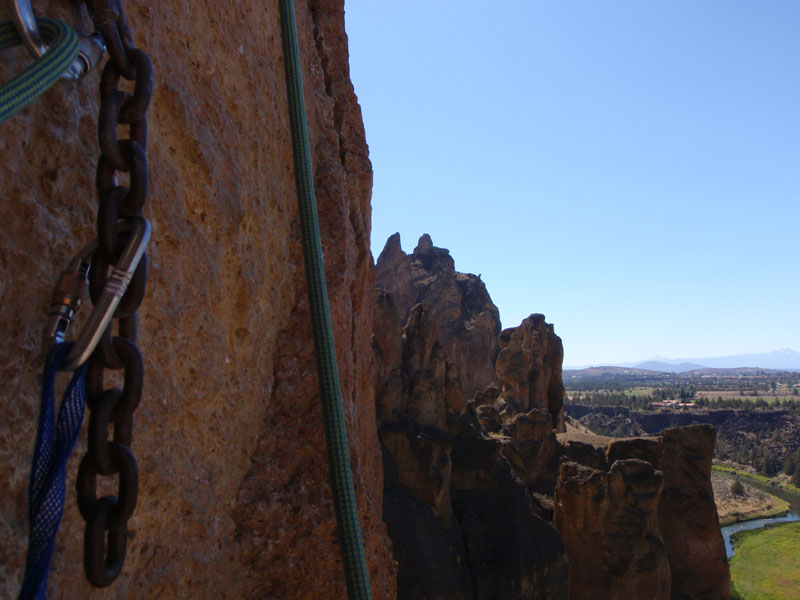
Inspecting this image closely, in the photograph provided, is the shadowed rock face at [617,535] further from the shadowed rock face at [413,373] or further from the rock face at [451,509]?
the shadowed rock face at [413,373]

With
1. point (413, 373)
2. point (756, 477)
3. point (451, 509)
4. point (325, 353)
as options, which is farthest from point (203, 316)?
point (756, 477)

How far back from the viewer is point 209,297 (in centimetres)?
240

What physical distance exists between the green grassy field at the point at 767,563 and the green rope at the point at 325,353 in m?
32.9

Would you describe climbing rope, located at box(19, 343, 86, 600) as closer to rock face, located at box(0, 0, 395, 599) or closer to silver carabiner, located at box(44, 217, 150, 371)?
silver carabiner, located at box(44, 217, 150, 371)

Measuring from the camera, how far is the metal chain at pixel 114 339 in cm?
89

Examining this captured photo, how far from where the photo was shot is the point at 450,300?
182 ft

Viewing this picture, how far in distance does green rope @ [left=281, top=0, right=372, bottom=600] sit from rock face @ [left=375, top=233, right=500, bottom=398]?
43970 mm

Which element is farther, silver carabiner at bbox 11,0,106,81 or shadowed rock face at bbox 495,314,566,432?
shadowed rock face at bbox 495,314,566,432

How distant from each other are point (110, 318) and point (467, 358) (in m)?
51.0

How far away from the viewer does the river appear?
41369 mm

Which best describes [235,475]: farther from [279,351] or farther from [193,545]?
[279,351]

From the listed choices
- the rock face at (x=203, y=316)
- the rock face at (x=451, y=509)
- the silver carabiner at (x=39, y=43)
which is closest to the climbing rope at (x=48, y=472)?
the rock face at (x=203, y=316)

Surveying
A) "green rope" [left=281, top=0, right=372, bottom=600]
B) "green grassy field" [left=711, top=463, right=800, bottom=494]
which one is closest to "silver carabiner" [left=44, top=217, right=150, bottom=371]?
"green rope" [left=281, top=0, right=372, bottom=600]

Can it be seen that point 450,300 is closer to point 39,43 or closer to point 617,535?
point 617,535
